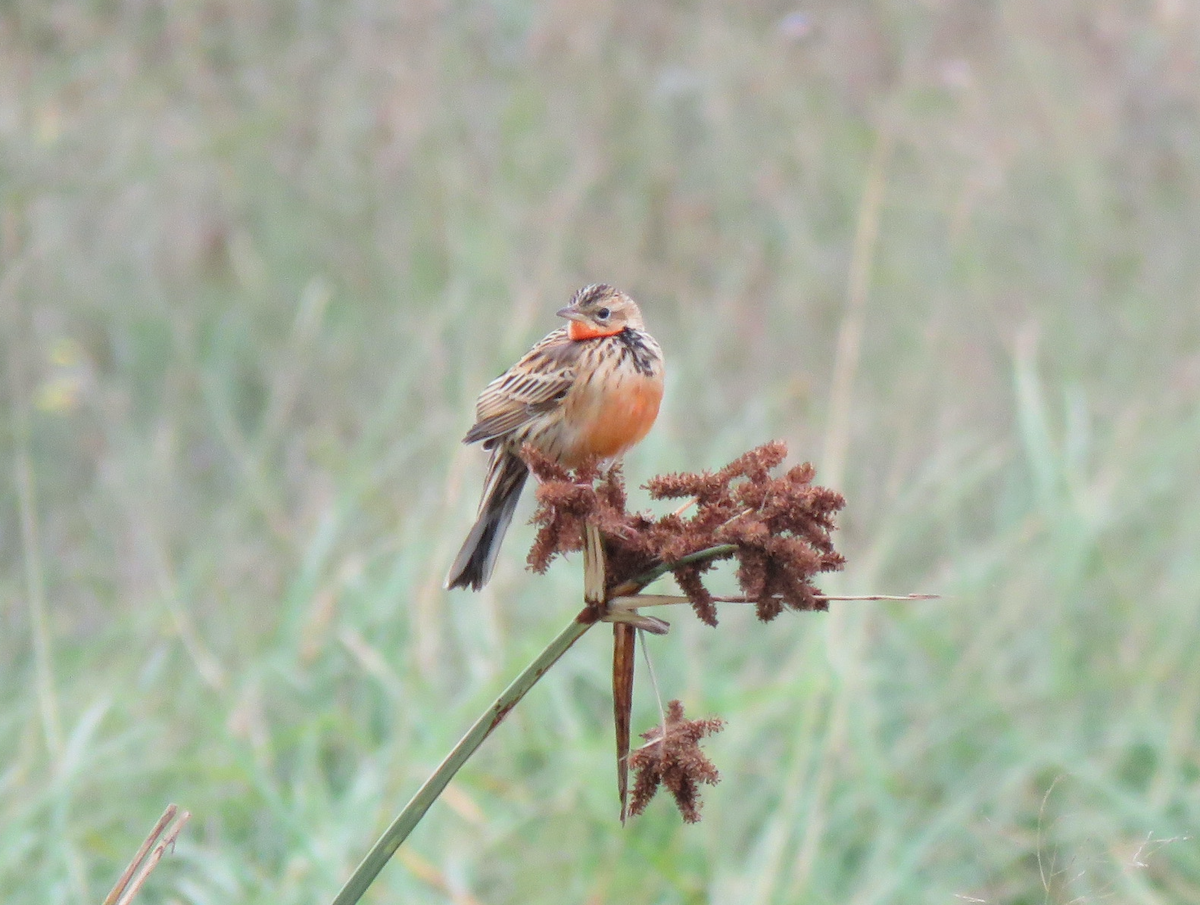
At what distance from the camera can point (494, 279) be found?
6.21m

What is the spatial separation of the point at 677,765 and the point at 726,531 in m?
0.23

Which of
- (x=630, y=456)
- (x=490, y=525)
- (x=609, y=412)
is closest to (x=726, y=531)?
(x=490, y=525)

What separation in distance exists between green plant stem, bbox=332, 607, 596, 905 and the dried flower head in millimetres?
162

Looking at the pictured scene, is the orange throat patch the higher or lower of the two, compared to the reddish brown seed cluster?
higher

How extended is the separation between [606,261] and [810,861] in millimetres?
3828

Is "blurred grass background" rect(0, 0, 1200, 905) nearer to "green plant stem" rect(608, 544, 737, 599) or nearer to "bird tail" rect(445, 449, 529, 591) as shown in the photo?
"bird tail" rect(445, 449, 529, 591)

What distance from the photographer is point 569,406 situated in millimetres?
3074

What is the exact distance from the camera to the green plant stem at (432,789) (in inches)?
48.2

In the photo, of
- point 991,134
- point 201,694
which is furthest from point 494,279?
point 991,134

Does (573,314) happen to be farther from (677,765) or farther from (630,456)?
(630,456)

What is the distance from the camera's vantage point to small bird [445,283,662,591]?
117 inches

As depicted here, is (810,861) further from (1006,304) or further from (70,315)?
(70,315)

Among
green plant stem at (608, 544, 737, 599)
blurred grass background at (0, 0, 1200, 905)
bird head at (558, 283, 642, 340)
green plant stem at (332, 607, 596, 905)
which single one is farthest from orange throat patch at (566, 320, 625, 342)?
green plant stem at (332, 607, 596, 905)

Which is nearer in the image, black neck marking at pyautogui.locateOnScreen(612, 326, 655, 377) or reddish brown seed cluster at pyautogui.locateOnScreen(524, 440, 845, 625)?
reddish brown seed cluster at pyautogui.locateOnScreen(524, 440, 845, 625)
